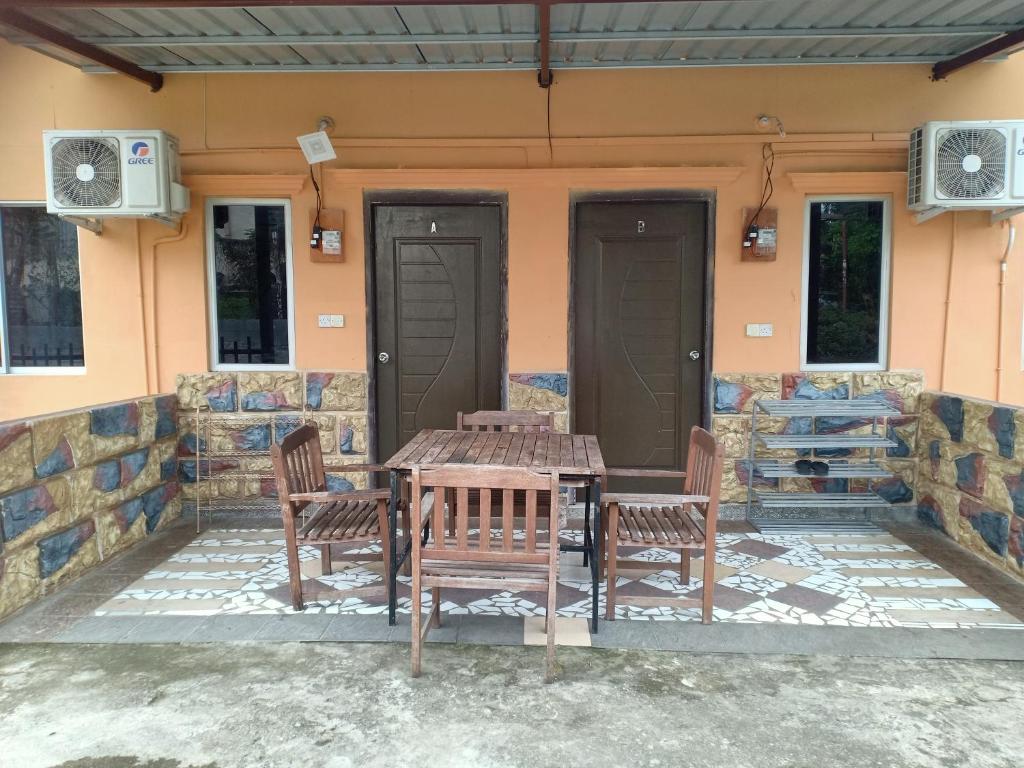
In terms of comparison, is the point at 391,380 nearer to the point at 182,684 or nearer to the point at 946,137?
the point at 182,684

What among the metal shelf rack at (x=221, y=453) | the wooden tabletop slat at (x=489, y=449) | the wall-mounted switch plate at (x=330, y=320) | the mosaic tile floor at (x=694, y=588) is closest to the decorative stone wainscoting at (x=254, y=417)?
the metal shelf rack at (x=221, y=453)

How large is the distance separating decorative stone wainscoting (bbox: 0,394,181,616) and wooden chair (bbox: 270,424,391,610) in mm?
1169

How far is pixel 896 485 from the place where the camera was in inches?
180

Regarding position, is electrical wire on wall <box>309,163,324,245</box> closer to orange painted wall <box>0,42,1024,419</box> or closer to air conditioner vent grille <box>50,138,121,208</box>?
orange painted wall <box>0,42,1024,419</box>

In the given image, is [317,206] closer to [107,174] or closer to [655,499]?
[107,174]

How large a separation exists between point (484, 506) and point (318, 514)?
1.16 meters

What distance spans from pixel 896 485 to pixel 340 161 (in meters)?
4.41

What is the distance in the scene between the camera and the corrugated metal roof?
362 cm

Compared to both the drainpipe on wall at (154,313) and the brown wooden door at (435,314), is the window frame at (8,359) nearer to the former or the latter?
the drainpipe on wall at (154,313)

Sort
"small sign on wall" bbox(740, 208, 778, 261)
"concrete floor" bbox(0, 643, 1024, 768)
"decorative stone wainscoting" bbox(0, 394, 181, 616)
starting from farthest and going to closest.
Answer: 1. "small sign on wall" bbox(740, 208, 778, 261)
2. "decorative stone wainscoting" bbox(0, 394, 181, 616)
3. "concrete floor" bbox(0, 643, 1024, 768)

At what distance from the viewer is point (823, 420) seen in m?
4.59

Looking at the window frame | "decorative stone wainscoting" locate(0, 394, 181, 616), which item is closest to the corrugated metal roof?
the window frame

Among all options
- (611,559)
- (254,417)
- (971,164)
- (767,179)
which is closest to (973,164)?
(971,164)

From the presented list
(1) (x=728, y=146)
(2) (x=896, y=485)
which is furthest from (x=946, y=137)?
(2) (x=896, y=485)
